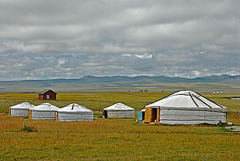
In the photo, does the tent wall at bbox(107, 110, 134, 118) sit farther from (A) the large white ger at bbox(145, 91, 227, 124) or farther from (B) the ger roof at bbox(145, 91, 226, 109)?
(A) the large white ger at bbox(145, 91, 227, 124)

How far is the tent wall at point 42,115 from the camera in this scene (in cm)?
3878

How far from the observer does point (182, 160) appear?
12.0 meters

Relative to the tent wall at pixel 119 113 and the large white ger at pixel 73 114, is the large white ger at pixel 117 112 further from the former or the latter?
the large white ger at pixel 73 114

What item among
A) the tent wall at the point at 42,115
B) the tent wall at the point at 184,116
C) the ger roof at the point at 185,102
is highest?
the ger roof at the point at 185,102

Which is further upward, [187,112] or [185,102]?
[185,102]

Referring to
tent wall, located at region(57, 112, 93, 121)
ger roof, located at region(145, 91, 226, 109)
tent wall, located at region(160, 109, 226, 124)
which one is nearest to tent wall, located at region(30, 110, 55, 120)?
tent wall, located at region(57, 112, 93, 121)

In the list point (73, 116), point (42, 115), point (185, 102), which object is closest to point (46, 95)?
point (42, 115)

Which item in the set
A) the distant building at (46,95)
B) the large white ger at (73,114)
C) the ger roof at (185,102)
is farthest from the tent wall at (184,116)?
the distant building at (46,95)

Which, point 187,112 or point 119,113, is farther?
point 119,113

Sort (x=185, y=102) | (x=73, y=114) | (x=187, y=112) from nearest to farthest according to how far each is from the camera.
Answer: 1. (x=187, y=112)
2. (x=185, y=102)
3. (x=73, y=114)

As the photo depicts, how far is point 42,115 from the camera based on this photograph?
3909 cm

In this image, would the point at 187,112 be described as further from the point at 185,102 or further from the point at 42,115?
the point at 42,115

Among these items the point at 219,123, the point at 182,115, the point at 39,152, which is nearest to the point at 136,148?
the point at 39,152

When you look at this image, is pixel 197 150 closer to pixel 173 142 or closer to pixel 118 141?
pixel 173 142
